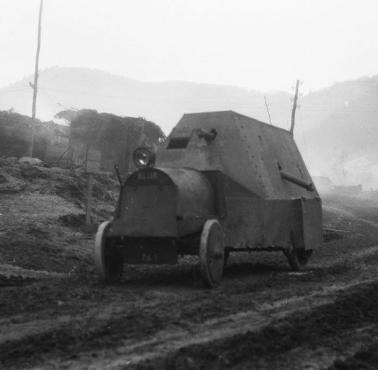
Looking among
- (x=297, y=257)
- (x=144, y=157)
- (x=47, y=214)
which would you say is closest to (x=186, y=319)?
(x=144, y=157)

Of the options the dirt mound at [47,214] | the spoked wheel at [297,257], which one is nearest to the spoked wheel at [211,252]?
the spoked wheel at [297,257]

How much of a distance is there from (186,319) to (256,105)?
5787 inches

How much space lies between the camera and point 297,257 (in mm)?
10586

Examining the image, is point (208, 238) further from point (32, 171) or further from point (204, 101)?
point (204, 101)

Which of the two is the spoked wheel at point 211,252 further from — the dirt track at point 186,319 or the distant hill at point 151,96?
the distant hill at point 151,96

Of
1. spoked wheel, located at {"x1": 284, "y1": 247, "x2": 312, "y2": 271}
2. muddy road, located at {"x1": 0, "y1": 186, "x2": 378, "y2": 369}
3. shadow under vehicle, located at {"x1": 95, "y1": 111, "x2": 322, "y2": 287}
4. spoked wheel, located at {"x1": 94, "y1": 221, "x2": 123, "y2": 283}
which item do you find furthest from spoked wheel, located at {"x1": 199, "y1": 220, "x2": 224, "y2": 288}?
spoked wheel, located at {"x1": 284, "y1": 247, "x2": 312, "y2": 271}

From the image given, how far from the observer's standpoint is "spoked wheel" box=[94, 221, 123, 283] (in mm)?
7695

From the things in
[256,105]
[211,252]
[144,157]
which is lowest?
[211,252]

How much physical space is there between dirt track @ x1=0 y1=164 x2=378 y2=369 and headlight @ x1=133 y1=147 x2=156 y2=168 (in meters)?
1.64

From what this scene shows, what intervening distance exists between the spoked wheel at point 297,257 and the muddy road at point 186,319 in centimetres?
24

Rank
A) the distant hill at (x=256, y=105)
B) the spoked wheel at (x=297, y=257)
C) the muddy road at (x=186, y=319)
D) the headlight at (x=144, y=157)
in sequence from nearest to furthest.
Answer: the muddy road at (x=186, y=319) < the headlight at (x=144, y=157) < the spoked wheel at (x=297, y=257) < the distant hill at (x=256, y=105)

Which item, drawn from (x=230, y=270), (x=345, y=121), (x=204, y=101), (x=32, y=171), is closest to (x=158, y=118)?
(x=204, y=101)

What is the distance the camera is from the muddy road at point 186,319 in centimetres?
429

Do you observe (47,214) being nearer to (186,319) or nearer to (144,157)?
(144,157)
